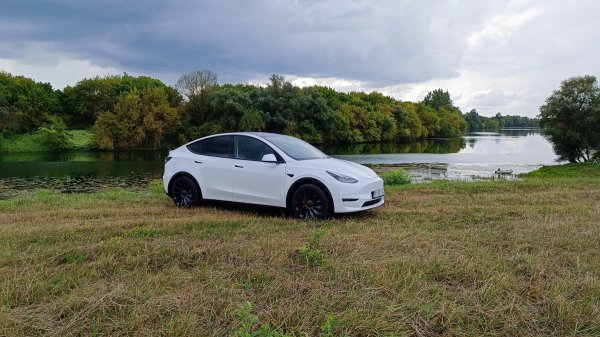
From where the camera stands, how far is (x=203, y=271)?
150 inches

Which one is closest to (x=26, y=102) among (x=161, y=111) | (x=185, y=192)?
(x=161, y=111)

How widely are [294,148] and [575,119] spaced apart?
123 feet

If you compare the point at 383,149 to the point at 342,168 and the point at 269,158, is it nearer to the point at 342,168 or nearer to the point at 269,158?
the point at 342,168

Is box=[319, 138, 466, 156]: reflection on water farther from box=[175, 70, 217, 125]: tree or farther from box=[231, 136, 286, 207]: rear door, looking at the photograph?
box=[231, 136, 286, 207]: rear door

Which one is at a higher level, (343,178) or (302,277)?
(343,178)

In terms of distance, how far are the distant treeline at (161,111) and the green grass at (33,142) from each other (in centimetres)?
99

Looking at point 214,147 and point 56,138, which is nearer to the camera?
point 214,147

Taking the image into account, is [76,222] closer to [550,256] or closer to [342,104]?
[550,256]

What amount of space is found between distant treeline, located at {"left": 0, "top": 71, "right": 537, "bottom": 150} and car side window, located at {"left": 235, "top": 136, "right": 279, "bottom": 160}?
43578 mm

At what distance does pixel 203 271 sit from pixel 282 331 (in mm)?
1440

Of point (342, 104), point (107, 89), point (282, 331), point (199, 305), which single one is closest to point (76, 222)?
point (199, 305)

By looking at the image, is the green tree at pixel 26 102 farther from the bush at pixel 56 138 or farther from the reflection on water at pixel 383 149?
the reflection on water at pixel 383 149

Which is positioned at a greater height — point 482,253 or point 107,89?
point 107,89

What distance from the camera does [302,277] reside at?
365 cm
